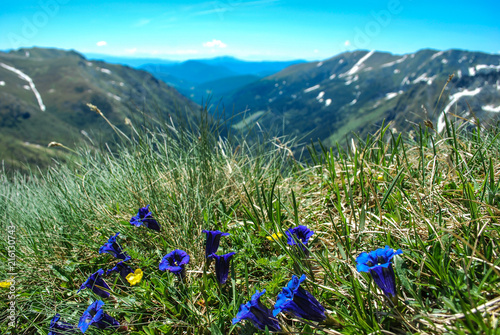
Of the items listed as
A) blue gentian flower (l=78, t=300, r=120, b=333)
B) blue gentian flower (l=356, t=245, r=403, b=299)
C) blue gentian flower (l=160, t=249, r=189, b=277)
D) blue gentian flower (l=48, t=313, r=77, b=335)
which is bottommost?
blue gentian flower (l=48, t=313, r=77, b=335)

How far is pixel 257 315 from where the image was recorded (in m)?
1.63

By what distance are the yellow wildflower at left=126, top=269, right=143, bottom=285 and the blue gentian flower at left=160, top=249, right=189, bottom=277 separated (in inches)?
9.3

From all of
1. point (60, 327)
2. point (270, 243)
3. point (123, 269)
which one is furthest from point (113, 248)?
point (270, 243)

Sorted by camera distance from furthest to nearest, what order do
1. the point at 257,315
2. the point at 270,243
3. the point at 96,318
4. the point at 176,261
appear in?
the point at 270,243
the point at 176,261
the point at 96,318
the point at 257,315

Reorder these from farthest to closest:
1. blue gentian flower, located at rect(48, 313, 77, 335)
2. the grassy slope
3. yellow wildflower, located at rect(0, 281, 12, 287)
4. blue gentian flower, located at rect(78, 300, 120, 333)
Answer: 1. yellow wildflower, located at rect(0, 281, 12, 287)
2. blue gentian flower, located at rect(48, 313, 77, 335)
3. blue gentian flower, located at rect(78, 300, 120, 333)
4. the grassy slope

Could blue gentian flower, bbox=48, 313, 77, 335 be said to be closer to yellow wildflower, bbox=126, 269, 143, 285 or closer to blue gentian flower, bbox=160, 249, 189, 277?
yellow wildflower, bbox=126, 269, 143, 285

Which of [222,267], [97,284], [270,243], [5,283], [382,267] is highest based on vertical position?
[382,267]

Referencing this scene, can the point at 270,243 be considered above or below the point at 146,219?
below

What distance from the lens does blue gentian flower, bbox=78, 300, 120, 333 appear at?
173 cm

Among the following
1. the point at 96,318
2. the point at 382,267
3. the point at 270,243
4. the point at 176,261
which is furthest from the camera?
the point at 270,243

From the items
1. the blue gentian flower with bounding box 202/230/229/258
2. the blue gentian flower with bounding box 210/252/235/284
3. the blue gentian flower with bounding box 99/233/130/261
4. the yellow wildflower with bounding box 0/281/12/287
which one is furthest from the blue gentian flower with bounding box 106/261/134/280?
the yellow wildflower with bounding box 0/281/12/287

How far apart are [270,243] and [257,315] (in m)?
0.90

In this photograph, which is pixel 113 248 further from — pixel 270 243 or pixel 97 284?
pixel 270 243

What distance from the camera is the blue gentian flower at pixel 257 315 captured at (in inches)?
62.2
